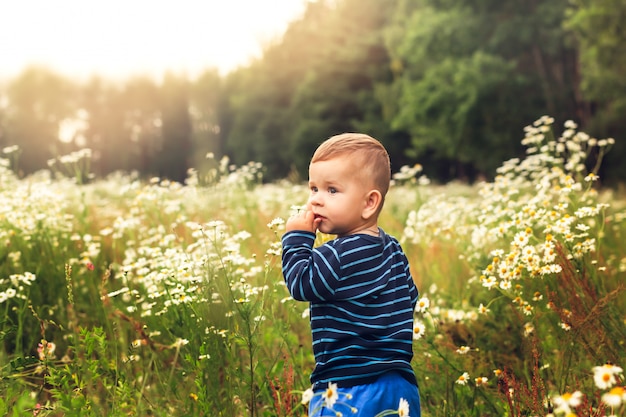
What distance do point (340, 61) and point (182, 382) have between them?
1273 inches

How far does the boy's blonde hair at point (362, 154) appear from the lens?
213 centimetres

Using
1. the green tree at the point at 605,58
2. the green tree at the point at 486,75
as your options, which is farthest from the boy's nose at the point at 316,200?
the green tree at the point at 486,75

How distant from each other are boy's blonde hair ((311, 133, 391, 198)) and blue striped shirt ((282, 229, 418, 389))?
0.21 m

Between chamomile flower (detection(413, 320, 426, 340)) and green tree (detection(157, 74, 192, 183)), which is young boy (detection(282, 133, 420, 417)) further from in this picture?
green tree (detection(157, 74, 192, 183))

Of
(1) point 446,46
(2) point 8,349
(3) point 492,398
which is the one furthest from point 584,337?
(1) point 446,46

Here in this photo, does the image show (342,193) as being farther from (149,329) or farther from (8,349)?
(8,349)

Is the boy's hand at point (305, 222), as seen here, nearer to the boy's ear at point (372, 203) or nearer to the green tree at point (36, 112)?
the boy's ear at point (372, 203)

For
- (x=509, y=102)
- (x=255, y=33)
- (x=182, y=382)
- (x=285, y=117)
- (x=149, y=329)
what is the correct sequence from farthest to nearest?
1. (x=255, y=33)
2. (x=285, y=117)
3. (x=509, y=102)
4. (x=149, y=329)
5. (x=182, y=382)

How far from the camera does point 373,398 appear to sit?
6.61 feet

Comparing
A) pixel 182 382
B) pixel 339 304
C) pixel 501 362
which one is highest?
pixel 339 304

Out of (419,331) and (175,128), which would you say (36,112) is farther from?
(419,331)

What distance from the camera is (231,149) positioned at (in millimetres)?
40875

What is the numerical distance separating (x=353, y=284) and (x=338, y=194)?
0.31 meters

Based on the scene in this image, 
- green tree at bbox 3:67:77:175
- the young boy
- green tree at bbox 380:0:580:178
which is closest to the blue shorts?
the young boy
